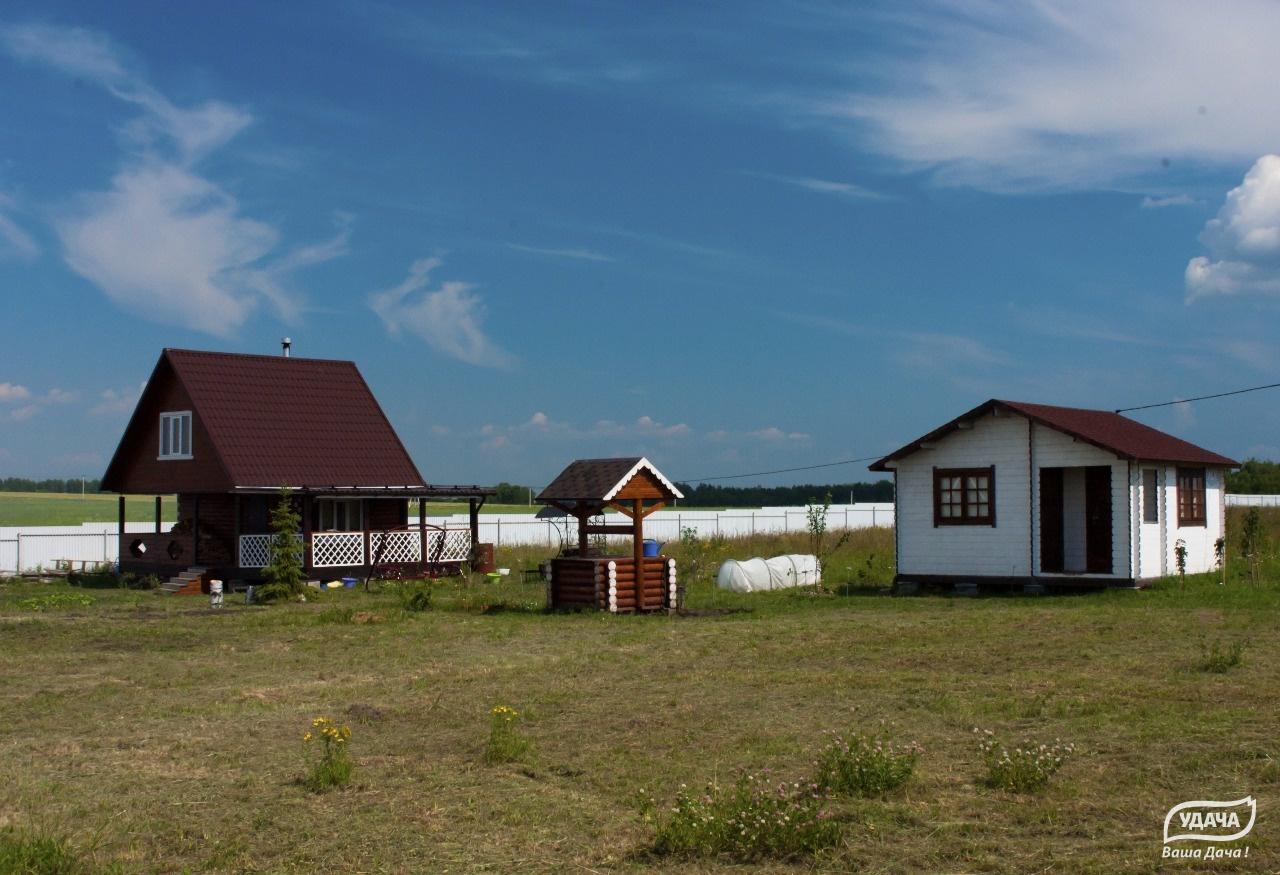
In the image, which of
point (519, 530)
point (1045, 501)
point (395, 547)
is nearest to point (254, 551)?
point (395, 547)

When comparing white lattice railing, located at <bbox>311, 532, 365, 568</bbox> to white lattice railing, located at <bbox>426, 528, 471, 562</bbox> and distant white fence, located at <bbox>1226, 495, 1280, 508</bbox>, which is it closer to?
white lattice railing, located at <bbox>426, 528, 471, 562</bbox>

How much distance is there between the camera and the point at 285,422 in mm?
32375

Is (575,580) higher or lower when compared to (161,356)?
lower

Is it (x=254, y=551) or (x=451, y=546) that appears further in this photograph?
(x=451, y=546)

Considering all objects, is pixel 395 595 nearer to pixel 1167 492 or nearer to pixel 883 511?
pixel 1167 492

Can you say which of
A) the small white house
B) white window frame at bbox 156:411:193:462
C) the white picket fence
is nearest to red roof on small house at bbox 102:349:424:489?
white window frame at bbox 156:411:193:462

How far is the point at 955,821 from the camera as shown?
276 inches

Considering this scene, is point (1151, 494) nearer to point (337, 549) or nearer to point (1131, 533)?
point (1131, 533)

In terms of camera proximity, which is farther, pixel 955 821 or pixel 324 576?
pixel 324 576

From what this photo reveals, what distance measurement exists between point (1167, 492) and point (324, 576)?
19141 mm

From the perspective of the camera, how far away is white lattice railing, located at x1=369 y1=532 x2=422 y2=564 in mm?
30828

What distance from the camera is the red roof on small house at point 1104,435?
23.3 metres

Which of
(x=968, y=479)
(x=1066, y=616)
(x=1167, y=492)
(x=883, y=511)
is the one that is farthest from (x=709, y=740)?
(x=883, y=511)

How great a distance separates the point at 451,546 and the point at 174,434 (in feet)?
26.3
